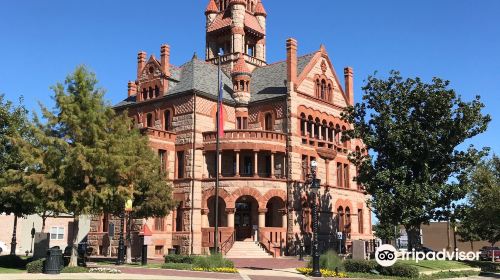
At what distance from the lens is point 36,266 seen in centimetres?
2453

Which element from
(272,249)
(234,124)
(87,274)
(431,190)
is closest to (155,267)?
(87,274)

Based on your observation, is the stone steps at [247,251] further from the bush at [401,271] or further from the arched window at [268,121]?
the bush at [401,271]

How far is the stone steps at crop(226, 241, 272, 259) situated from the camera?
39594 millimetres

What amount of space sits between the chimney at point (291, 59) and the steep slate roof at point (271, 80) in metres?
1.56

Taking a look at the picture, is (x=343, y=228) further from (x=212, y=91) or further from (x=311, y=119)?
(x=212, y=91)

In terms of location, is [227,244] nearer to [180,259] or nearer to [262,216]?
[262,216]

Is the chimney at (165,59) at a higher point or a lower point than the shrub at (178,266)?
higher

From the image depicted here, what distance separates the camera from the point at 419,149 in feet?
108

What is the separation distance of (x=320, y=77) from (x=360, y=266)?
26091mm

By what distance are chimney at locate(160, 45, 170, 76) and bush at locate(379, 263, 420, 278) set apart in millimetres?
28678

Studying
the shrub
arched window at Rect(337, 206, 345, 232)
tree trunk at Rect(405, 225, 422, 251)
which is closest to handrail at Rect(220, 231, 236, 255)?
the shrub

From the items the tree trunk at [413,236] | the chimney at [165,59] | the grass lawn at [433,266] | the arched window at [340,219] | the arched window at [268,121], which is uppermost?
the chimney at [165,59]

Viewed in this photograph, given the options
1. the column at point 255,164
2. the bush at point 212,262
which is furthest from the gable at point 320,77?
the bush at point 212,262

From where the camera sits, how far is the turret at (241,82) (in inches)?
1903
